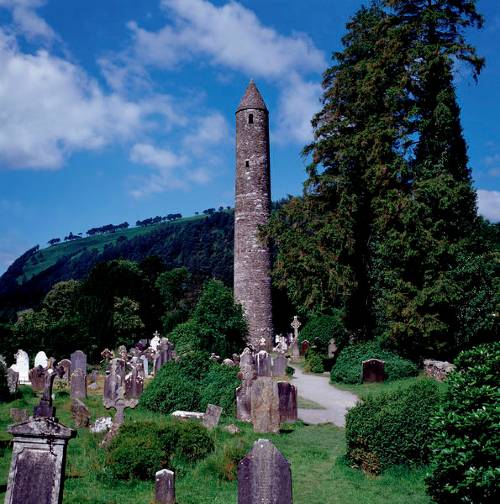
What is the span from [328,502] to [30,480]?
4.10 metres

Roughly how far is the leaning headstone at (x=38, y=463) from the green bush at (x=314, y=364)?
19.8 meters

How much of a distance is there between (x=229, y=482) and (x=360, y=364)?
12.6 meters

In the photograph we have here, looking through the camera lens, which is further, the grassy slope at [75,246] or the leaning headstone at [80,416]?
the grassy slope at [75,246]

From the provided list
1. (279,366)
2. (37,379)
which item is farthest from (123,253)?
(279,366)

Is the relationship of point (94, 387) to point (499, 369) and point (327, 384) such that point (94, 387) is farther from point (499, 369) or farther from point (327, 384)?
point (499, 369)

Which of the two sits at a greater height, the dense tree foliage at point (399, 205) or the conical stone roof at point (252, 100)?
the conical stone roof at point (252, 100)

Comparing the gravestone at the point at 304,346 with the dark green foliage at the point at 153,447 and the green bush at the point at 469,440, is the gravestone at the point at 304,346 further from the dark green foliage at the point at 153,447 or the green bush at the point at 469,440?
the green bush at the point at 469,440

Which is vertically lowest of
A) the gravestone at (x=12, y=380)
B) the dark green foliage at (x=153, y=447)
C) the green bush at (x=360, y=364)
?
the dark green foliage at (x=153, y=447)

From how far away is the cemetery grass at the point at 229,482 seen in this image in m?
7.87

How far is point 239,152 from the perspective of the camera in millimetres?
33062

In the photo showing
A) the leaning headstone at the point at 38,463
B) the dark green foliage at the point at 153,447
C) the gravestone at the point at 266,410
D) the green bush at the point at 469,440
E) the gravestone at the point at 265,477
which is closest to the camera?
the leaning headstone at the point at 38,463

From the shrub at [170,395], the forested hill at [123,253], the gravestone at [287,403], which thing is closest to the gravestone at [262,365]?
the shrub at [170,395]

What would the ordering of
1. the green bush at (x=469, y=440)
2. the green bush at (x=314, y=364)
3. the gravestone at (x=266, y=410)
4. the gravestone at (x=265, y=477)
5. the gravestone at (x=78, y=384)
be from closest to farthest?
the green bush at (x=469, y=440) → the gravestone at (x=265, y=477) → the gravestone at (x=266, y=410) → the gravestone at (x=78, y=384) → the green bush at (x=314, y=364)

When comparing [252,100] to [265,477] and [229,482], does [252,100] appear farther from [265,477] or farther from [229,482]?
[265,477]
